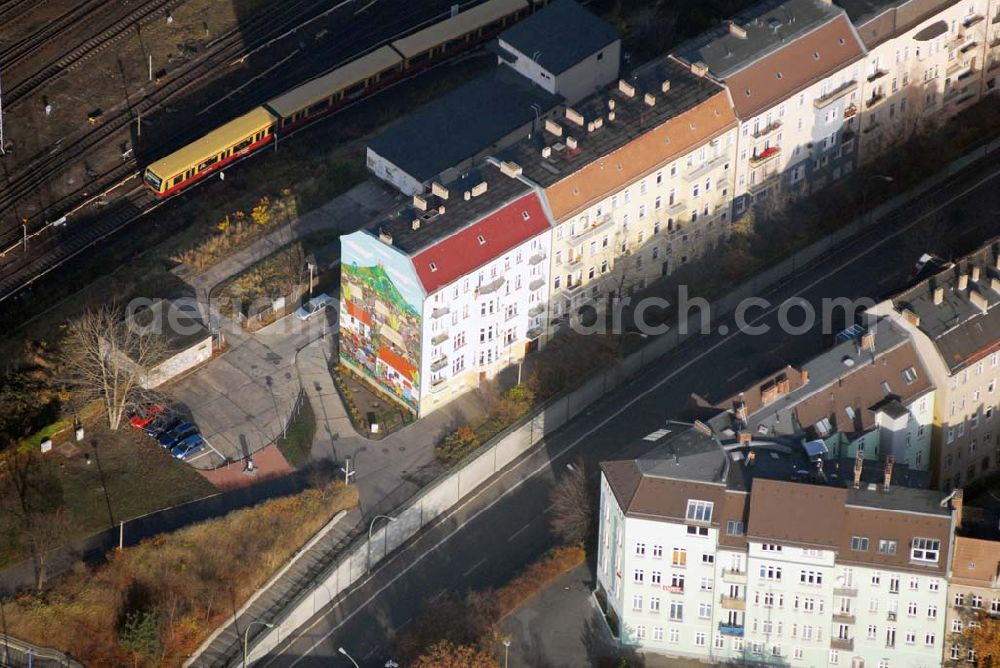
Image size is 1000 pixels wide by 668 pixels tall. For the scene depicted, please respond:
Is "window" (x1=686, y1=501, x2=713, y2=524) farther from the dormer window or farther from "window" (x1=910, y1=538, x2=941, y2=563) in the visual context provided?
"window" (x1=910, y1=538, x2=941, y2=563)

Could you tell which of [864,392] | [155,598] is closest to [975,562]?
[864,392]

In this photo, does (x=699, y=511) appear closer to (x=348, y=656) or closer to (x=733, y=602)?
(x=733, y=602)

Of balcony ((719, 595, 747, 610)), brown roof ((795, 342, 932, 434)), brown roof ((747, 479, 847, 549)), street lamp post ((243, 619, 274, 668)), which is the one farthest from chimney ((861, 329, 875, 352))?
street lamp post ((243, 619, 274, 668))

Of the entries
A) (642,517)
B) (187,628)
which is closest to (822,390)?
(642,517)

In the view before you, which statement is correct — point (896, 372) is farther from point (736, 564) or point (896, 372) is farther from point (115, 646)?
point (115, 646)

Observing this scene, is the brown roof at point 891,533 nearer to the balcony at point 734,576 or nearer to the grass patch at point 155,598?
the balcony at point 734,576

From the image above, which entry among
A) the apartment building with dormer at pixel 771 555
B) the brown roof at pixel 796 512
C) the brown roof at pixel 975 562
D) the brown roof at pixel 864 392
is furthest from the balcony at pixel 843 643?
the brown roof at pixel 864 392
